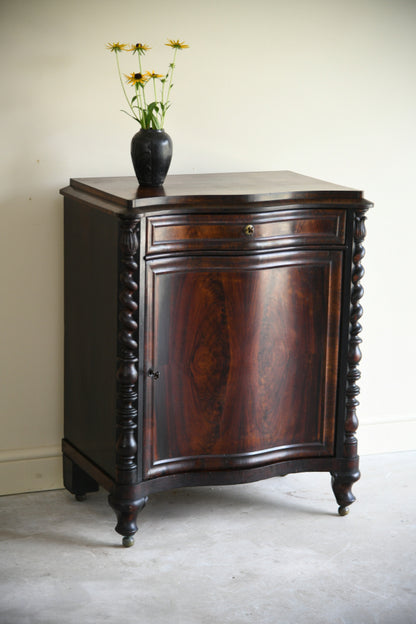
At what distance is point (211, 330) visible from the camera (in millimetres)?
2725

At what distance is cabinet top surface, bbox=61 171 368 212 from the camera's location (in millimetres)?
2592

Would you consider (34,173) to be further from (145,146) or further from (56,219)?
(145,146)

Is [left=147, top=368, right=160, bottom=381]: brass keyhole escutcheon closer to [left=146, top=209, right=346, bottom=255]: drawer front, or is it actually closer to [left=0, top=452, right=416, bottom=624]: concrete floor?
[left=146, top=209, right=346, bottom=255]: drawer front

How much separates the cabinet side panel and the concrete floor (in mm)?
260

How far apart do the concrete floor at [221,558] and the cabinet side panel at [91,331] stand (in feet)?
0.85

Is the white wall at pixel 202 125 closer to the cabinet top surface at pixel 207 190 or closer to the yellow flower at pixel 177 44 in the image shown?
the yellow flower at pixel 177 44

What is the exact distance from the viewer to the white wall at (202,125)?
9.71 ft

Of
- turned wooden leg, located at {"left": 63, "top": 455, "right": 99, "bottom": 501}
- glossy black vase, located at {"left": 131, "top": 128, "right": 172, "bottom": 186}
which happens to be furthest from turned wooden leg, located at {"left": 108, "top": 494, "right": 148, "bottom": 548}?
glossy black vase, located at {"left": 131, "top": 128, "right": 172, "bottom": 186}

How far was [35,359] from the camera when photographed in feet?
10.2

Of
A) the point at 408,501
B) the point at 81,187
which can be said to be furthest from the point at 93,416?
the point at 408,501

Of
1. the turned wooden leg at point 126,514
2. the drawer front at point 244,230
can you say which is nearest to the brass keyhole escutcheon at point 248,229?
the drawer front at point 244,230

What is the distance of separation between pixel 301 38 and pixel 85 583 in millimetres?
2021

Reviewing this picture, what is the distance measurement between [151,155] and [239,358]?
68 centimetres

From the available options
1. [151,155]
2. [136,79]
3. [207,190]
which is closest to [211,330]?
[207,190]
